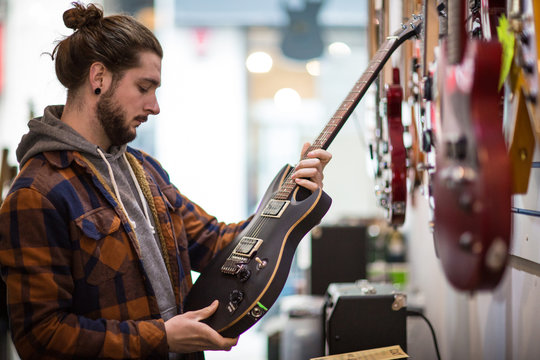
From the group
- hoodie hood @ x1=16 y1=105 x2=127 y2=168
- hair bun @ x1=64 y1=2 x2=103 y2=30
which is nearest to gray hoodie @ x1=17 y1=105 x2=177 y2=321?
hoodie hood @ x1=16 y1=105 x2=127 y2=168

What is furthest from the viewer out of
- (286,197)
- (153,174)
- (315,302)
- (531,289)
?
(315,302)

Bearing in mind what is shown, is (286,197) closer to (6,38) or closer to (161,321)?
(161,321)

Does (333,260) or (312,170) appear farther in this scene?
(333,260)

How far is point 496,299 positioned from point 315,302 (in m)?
1.07

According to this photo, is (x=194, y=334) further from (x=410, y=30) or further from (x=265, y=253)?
(x=410, y=30)

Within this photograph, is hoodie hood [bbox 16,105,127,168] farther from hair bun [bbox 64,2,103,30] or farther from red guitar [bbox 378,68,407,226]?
red guitar [bbox 378,68,407,226]

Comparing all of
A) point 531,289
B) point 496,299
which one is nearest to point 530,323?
point 531,289

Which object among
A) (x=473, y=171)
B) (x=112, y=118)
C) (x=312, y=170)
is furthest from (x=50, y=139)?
(x=473, y=171)

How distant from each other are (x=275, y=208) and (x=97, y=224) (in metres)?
0.43

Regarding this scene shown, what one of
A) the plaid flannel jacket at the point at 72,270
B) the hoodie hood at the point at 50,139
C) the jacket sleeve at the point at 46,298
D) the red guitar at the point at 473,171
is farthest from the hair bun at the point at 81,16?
the red guitar at the point at 473,171

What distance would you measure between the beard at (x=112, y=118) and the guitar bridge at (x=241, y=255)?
0.40 m

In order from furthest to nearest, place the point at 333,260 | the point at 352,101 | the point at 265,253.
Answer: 1. the point at 333,260
2. the point at 352,101
3. the point at 265,253

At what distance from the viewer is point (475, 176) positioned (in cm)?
64

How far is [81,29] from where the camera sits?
1347 mm
